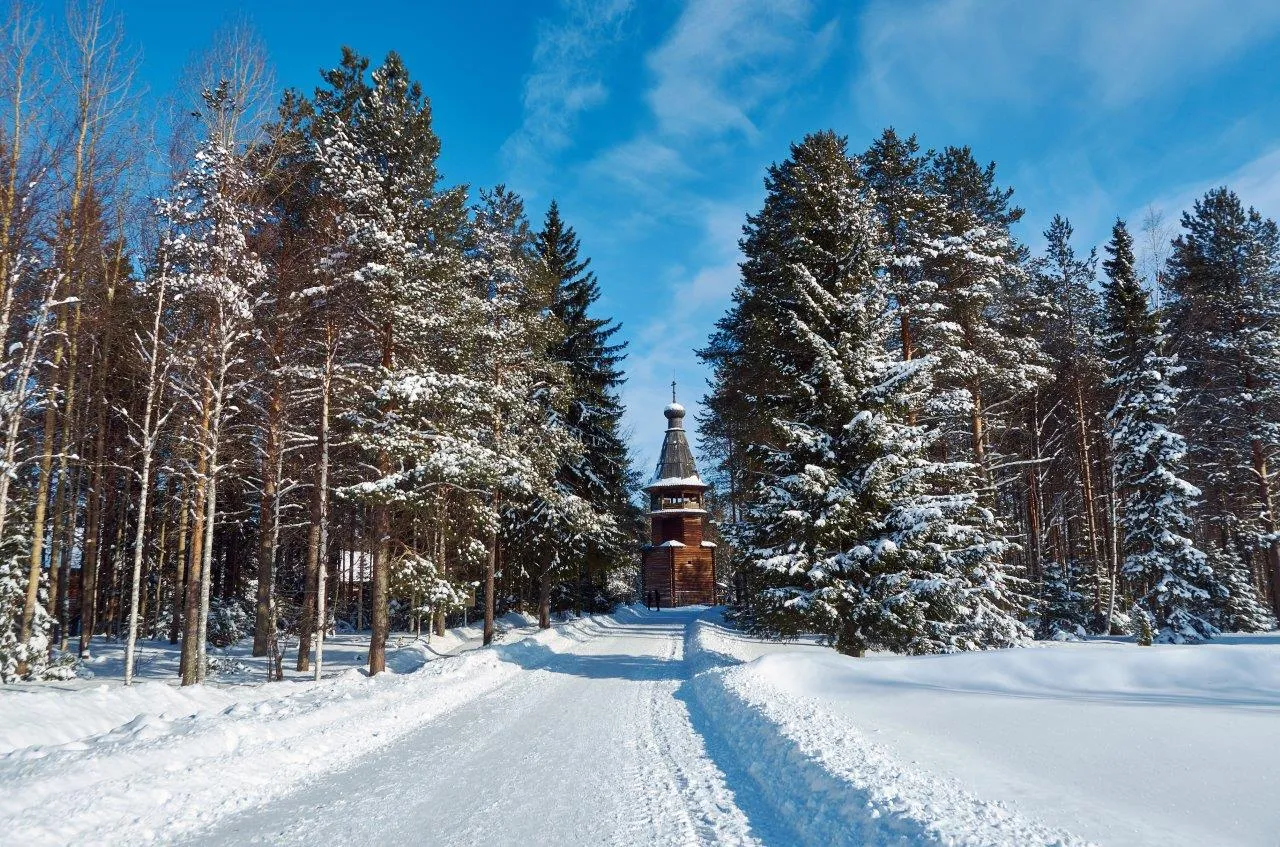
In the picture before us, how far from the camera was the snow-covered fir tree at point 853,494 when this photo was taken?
13.2 m

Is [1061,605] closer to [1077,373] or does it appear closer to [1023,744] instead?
[1077,373]

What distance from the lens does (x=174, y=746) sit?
21.1 feet

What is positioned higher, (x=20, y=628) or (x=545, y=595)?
(x=20, y=628)

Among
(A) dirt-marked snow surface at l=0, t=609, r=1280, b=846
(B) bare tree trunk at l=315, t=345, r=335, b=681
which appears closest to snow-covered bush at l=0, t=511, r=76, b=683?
(A) dirt-marked snow surface at l=0, t=609, r=1280, b=846

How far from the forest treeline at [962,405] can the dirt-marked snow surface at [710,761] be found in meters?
3.10

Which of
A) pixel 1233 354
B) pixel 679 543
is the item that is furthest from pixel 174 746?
pixel 679 543

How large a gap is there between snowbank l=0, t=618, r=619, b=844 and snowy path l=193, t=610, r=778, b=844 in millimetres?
464

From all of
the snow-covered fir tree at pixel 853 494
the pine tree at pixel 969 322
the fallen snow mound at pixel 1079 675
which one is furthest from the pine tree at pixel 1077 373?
the fallen snow mound at pixel 1079 675

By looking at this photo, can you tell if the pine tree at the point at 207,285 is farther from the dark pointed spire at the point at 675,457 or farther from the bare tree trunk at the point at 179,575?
the dark pointed spire at the point at 675,457

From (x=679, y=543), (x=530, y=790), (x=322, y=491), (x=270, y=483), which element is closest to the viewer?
(x=530, y=790)

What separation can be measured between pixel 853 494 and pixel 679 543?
34184 mm

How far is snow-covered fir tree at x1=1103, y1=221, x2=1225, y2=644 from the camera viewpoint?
20891 millimetres

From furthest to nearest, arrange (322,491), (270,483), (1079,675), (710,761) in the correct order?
(270,483) < (322,491) < (1079,675) < (710,761)

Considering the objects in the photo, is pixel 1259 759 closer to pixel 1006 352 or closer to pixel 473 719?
pixel 473 719
